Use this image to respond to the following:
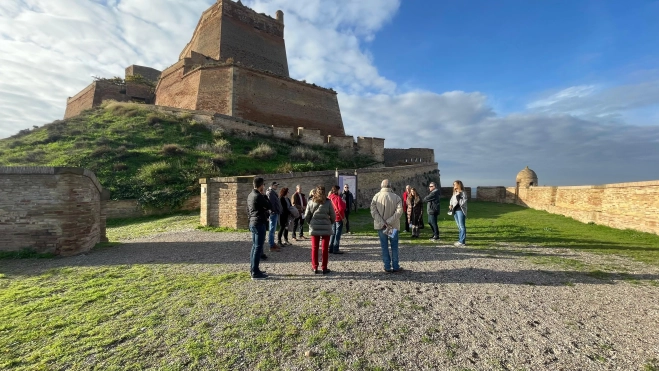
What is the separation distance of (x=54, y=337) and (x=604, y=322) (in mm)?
6282

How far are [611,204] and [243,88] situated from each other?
27484 millimetres

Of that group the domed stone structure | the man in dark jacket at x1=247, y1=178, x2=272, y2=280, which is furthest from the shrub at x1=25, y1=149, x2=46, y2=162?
the domed stone structure

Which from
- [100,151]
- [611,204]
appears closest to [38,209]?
[100,151]

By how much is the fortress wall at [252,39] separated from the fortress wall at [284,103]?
10.0 ft

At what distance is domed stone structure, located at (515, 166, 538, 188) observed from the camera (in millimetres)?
22281

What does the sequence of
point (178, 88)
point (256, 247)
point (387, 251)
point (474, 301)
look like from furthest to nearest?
1. point (178, 88)
2. point (387, 251)
3. point (256, 247)
4. point (474, 301)

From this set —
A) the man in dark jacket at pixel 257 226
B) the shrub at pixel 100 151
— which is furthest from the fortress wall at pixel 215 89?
the man in dark jacket at pixel 257 226

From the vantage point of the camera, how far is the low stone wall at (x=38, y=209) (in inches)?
262

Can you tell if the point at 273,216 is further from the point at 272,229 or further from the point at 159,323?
the point at 159,323

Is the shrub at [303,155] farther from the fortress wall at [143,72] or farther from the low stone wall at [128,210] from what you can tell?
the fortress wall at [143,72]

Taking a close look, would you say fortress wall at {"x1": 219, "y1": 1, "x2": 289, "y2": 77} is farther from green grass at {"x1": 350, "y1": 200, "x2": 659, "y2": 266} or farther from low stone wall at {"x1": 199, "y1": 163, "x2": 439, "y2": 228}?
green grass at {"x1": 350, "y1": 200, "x2": 659, "y2": 266}

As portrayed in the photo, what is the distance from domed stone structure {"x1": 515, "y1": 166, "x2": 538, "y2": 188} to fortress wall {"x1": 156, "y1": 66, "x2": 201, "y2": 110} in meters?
28.9

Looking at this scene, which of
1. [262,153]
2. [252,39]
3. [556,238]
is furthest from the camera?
[252,39]

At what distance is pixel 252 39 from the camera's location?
34531 mm
